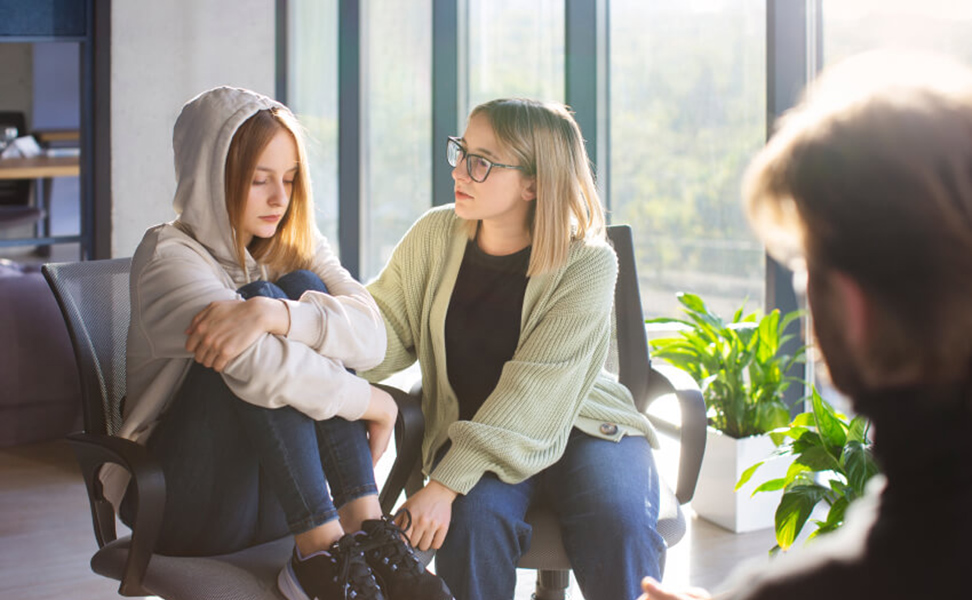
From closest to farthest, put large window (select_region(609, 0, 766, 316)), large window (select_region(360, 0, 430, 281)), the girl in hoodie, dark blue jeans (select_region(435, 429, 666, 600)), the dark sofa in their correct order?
the girl in hoodie
dark blue jeans (select_region(435, 429, 666, 600))
large window (select_region(609, 0, 766, 316))
the dark sofa
large window (select_region(360, 0, 430, 281))

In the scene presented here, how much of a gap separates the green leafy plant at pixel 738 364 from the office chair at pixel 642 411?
0.86 meters

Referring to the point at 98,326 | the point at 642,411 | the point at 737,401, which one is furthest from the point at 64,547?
the point at 737,401

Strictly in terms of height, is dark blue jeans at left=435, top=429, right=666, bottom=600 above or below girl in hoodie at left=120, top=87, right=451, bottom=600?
below

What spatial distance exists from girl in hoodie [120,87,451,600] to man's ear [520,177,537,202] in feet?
1.27

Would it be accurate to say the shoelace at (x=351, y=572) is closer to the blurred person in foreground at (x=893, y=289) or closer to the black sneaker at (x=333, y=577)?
the black sneaker at (x=333, y=577)

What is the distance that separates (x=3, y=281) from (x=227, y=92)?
2.35 m

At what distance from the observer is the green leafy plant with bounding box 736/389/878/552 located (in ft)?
6.89

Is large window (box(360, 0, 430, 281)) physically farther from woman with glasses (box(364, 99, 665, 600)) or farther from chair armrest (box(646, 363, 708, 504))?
chair armrest (box(646, 363, 708, 504))

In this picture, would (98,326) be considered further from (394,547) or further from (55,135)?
(55,135)

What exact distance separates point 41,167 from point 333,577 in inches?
208

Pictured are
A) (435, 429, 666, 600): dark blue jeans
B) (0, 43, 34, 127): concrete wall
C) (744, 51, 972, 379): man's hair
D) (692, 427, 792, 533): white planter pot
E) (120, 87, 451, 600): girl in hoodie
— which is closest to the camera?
(744, 51, 972, 379): man's hair

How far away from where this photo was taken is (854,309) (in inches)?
27.7

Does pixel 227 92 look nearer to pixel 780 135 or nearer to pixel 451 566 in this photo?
pixel 451 566

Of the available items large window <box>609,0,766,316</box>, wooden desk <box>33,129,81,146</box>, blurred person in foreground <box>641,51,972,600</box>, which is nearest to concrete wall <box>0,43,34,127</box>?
wooden desk <box>33,129,81,146</box>
